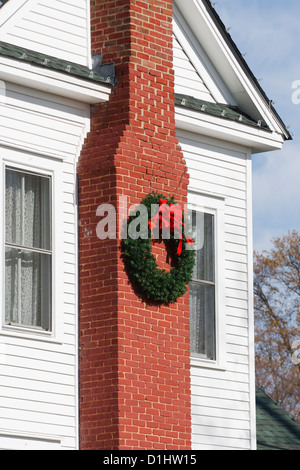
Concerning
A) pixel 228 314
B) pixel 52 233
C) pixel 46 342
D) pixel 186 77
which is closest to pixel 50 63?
pixel 52 233

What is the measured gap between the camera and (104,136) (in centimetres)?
1343

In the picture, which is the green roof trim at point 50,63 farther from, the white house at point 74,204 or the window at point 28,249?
the window at point 28,249

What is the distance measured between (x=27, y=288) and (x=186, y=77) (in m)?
4.23

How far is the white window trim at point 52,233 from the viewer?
1227 centimetres

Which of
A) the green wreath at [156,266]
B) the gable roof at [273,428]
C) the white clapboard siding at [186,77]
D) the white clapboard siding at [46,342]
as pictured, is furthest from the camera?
the gable roof at [273,428]

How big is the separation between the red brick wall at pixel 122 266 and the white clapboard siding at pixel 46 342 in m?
0.14

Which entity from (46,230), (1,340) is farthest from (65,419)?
(46,230)

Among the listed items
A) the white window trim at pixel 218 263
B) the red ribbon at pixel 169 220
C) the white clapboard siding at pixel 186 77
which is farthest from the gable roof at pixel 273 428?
the white clapboard siding at pixel 186 77

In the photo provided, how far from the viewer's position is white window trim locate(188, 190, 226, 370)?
14.8 m

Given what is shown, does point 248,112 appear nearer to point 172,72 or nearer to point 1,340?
point 172,72

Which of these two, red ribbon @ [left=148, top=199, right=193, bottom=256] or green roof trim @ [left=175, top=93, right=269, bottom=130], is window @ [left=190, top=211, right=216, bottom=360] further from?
green roof trim @ [left=175, top=93, right=269, bottom=130]

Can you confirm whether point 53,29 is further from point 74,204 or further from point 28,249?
point 28,249

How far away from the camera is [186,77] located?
599 inches

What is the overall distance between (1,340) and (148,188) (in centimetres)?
276
